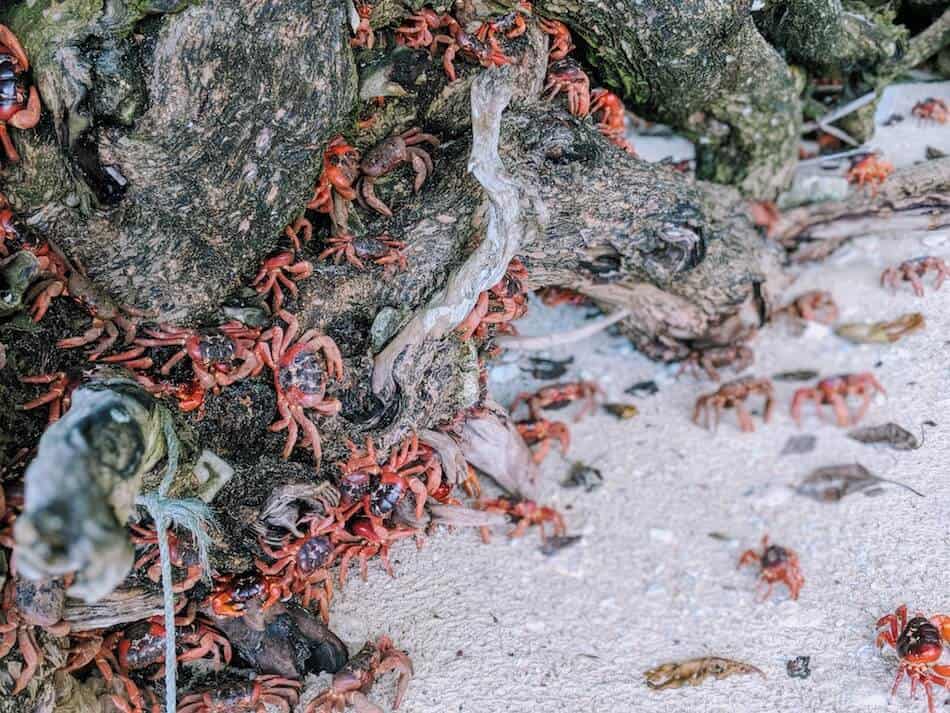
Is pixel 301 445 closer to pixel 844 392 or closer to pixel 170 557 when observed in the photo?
pixel 170 557

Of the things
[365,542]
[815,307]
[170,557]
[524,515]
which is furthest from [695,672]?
[815,307]

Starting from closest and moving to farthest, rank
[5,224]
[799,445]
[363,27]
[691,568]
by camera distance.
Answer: [5,224]
[363,27]
[691,568]
[799,445]

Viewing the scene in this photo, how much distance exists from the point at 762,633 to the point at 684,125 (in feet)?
9.35

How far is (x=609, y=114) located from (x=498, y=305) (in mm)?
1277

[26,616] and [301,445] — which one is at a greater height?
[301,445]

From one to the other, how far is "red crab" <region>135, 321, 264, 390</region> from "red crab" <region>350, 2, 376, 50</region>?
50.7 inches

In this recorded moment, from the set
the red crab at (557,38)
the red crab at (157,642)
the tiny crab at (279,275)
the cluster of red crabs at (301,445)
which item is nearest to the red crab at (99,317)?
the cluster of red crabs at (301,445)

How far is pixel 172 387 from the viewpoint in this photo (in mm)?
3699

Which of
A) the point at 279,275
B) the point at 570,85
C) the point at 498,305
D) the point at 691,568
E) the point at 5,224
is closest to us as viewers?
the point at 5,224

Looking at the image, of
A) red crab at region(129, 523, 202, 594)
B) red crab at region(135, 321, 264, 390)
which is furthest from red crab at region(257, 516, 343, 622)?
red crab at region(135, 321, 264, 390)

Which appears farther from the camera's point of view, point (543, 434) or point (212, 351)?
point (543, 434)

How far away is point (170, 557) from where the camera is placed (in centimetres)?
374

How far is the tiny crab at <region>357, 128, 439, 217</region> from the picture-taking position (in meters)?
4.12

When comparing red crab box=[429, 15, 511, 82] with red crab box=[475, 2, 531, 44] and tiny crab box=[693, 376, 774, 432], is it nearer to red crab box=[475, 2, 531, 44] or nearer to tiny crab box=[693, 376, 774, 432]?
red crab box=[475, 2, 531, 44]
